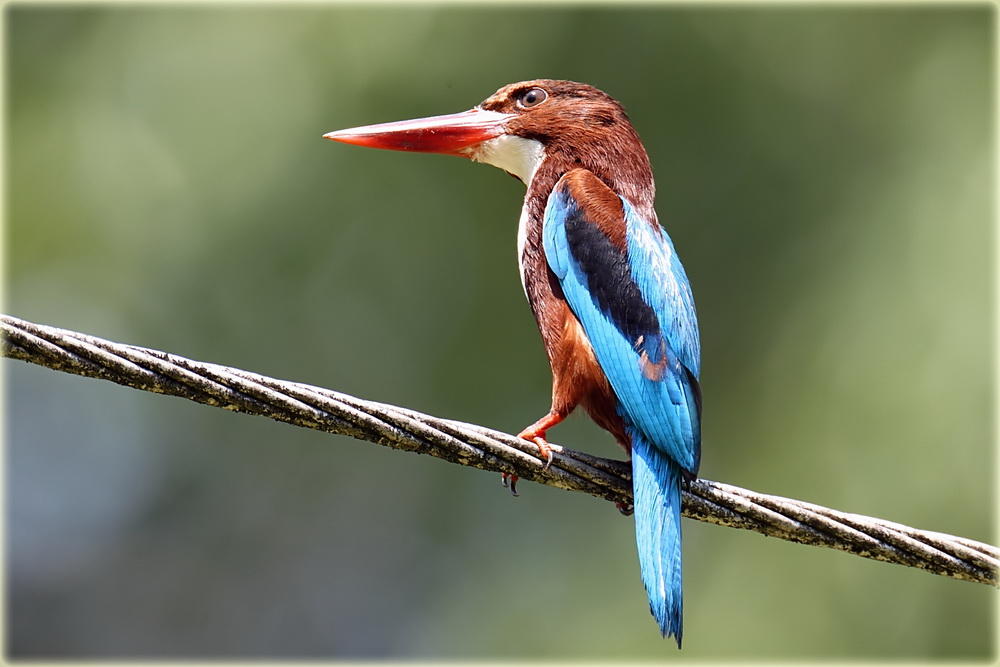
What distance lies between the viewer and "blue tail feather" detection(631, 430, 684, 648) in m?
2.69

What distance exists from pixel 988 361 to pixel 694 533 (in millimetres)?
2077

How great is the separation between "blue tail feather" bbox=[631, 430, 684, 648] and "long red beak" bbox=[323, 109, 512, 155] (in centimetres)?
139

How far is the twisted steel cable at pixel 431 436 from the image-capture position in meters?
2.28

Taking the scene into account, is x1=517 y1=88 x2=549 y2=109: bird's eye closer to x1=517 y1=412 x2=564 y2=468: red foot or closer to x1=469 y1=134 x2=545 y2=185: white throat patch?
x1=469 y1=134 x2=545 y2=185: white throat patch

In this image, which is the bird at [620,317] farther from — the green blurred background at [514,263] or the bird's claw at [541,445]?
the green blurred background at [514,263]

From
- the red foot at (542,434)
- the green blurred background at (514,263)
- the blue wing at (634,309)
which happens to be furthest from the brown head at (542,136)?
the green blurred background at (514,263)

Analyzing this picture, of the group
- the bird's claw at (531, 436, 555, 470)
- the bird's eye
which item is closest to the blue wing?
the bird's claw at (531, 436, 555, 470)

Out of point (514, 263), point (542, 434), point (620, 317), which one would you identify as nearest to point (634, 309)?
point (620, 317)

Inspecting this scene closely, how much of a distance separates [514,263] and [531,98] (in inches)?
174

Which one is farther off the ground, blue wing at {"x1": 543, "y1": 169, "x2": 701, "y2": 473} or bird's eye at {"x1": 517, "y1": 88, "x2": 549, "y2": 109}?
bird's eye at {"x1": 517, "y1": 88, "x2": 549, "y2": 109}

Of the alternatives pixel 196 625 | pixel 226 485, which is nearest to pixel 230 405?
pixel 226 485

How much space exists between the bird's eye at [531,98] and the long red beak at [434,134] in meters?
0.07

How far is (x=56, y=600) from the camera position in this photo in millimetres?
11156

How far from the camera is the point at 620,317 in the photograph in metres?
3.04
